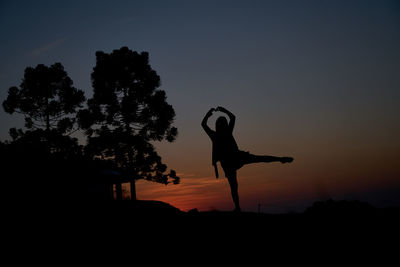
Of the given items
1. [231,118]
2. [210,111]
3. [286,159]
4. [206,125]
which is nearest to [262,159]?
[286,159]

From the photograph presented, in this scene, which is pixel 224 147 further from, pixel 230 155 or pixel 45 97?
pixel 45 97

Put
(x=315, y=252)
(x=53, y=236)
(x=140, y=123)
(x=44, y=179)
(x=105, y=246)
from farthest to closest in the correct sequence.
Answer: (x=140, y=123) < (x=44, y=179) < (x=53, y=236) < (x=105, y=246) < (x=315, y=252)

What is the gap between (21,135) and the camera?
24.3 m

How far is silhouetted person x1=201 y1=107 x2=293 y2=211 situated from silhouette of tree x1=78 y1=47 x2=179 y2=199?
58.2ft

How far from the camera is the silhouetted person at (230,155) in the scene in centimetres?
562

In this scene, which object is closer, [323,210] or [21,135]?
[323,210]

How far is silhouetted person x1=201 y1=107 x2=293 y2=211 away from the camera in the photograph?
18.5 ft

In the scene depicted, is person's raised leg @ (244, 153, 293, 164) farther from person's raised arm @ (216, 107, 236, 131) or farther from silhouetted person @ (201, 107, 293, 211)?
person's raised arm @ (216, 107, 236, 131)

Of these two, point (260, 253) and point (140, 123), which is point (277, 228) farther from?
point (140, 123)

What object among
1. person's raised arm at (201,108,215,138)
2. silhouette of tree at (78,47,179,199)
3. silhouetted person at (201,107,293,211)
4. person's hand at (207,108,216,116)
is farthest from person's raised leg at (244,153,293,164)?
silhouette of tree at (78,47,179,199)

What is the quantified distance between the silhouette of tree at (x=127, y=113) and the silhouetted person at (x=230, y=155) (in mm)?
17750

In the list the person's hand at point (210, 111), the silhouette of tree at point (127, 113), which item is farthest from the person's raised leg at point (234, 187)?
the silhouette of tree at point (127, 113)

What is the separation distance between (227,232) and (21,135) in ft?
85.0

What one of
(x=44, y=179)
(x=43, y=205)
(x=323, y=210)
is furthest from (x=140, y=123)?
(x=323, y=210)
